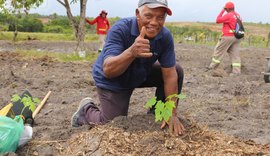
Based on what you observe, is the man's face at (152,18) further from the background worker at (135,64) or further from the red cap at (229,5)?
the red cap at (229,5)

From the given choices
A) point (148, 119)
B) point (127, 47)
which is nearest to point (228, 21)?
point (127, 47)

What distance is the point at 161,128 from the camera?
10.7ft

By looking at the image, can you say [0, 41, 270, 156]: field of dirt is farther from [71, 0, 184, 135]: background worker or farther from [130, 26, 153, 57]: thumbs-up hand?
[130, 26, 153, 57]: thumbs-up hand

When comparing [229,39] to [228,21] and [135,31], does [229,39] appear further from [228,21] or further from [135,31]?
[135,31]

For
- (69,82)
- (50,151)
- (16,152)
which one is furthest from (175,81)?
(69,82)

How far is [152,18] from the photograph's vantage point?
10.0ft

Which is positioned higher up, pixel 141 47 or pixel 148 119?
pixel 141 47

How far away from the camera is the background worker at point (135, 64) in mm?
3029

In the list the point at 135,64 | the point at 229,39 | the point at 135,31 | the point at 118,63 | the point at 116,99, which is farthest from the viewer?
the point at 229,39

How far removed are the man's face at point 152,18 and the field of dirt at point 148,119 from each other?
0.77 metres

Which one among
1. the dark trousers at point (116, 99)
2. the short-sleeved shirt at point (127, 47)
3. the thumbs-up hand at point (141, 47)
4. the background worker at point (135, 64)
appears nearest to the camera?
the thumbs-up hand at point (141, 47)

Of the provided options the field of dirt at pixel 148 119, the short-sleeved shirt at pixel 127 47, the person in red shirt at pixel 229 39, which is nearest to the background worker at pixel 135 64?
the short-sleeved shirt at pixel 127 47

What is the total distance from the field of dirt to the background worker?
0.24 m

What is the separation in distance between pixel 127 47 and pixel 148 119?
0.64 m
